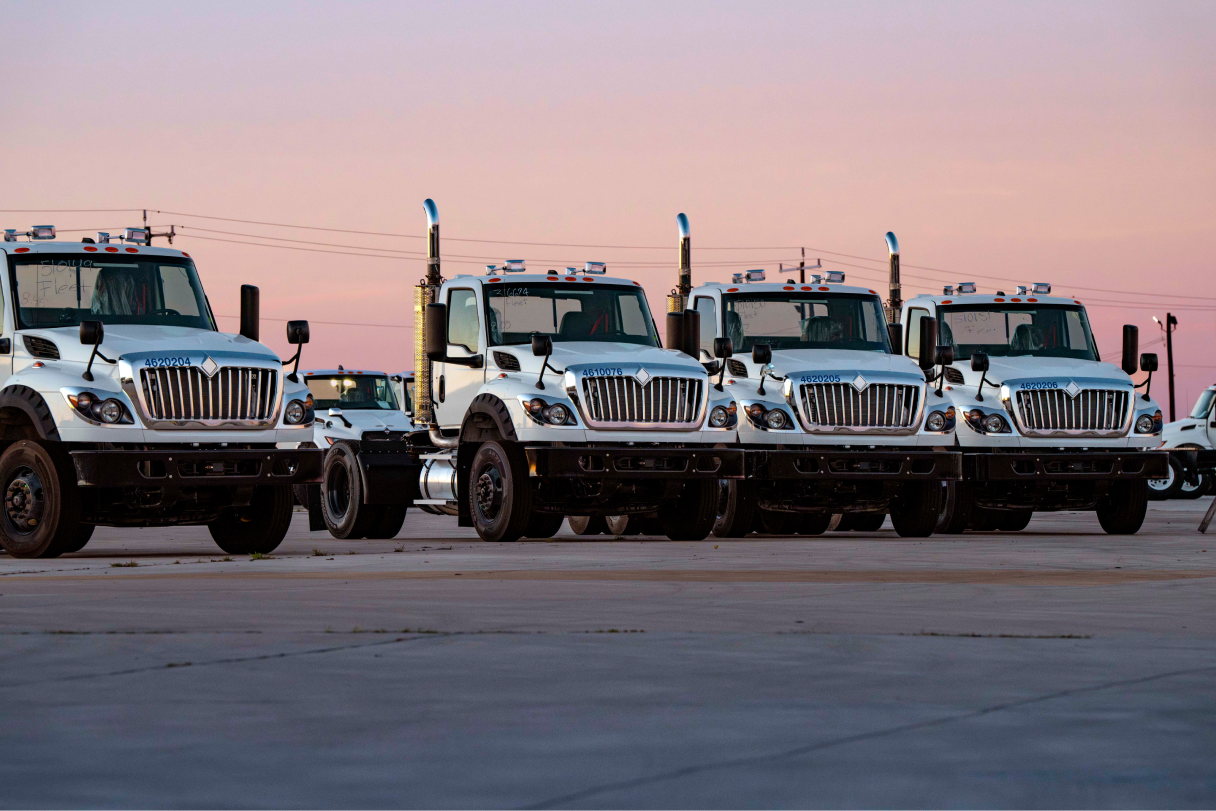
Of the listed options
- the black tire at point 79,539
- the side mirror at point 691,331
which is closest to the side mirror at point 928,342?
the side mirror at point 691,331

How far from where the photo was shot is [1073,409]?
2195 centimetres

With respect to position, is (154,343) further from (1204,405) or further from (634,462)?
(1204,405)

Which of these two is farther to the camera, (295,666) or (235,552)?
(235,552)

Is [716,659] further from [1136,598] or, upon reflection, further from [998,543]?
[998,543]

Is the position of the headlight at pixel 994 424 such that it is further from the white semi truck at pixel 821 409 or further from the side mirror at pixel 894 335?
the side mirror at pixel 894 335

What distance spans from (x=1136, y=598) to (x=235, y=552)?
9832 mm

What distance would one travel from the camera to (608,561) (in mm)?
15273

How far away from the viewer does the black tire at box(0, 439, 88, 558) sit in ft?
53.8

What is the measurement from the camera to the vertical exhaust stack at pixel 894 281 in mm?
24109

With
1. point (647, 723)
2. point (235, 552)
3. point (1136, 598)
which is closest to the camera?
point (647, 723)

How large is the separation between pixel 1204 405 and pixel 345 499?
19.9 metres

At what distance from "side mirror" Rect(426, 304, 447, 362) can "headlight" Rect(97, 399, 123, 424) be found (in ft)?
13.2

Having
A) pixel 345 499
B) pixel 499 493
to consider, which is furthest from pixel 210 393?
pixel 345 499

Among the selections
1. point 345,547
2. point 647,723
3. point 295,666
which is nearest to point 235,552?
point 345,547
